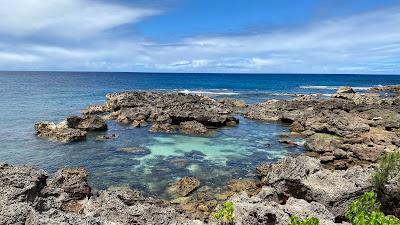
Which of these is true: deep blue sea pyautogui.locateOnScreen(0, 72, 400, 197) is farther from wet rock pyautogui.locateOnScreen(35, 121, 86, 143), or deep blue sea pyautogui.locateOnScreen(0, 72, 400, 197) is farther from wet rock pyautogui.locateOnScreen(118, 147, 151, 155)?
wet rock pyautogui.locateOnScreen(35, 121, 86, 143)

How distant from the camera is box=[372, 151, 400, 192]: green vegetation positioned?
17594 mm

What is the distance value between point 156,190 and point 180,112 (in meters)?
26.3

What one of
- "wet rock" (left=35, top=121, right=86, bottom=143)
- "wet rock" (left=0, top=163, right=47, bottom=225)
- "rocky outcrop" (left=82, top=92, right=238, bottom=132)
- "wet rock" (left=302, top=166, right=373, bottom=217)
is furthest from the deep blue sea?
"wet rock" (left=302, top=166, right=373, bottom=217)

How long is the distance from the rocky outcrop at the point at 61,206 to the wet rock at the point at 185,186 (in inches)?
233

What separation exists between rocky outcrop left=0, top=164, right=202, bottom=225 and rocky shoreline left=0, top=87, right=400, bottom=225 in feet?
0.13

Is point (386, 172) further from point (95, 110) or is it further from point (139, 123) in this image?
point (95, 110)

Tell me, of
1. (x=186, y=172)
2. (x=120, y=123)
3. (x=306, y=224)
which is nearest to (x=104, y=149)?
(x=186, y=172)

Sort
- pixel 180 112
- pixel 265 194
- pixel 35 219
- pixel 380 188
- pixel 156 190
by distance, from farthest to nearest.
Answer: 1. pixel 180 112
2. pixel 156 190
3. pixel 265 194
4. pixel 380 188
5. pixel 35 219

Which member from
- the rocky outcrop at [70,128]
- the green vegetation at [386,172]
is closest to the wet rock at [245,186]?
the green vegetation at [386,172]

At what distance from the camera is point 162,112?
53688 millimetres

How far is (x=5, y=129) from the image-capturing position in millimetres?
48000

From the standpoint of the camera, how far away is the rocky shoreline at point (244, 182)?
1369cm

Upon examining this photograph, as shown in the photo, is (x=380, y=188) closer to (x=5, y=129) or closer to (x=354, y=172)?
(x=354, y=172)

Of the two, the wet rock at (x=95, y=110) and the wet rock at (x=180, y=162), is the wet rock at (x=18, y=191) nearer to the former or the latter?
the wet rock at (x=180, y=162)
